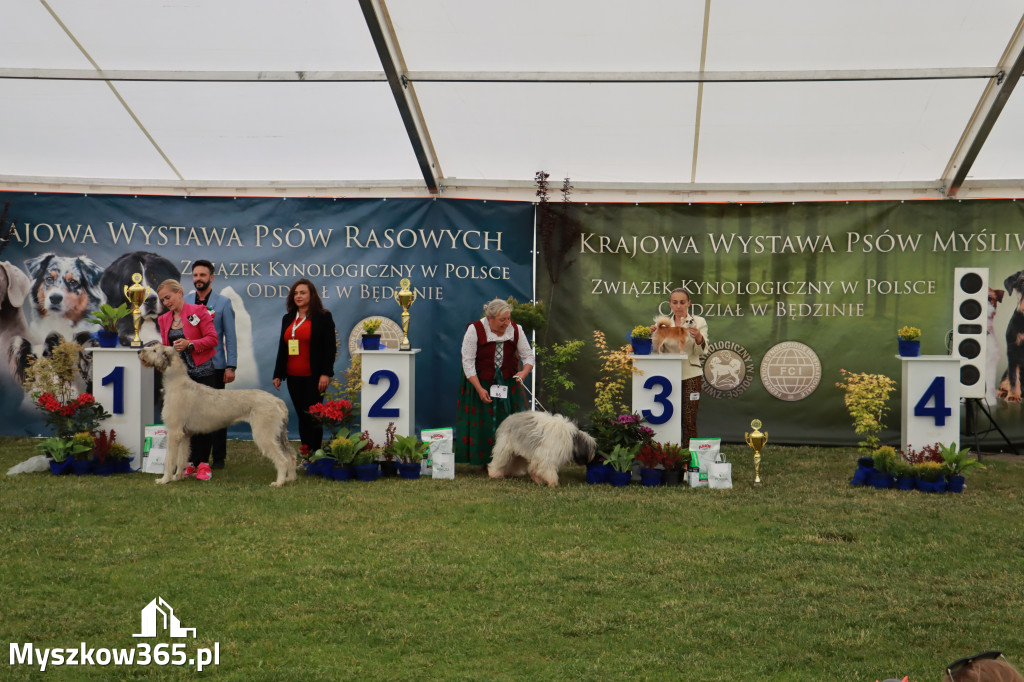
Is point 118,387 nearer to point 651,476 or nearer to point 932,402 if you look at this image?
point 651,476

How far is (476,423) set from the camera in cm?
750

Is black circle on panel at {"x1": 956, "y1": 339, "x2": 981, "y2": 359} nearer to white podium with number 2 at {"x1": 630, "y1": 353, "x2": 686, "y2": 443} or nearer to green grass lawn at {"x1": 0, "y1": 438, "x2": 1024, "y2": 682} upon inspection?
green grass lawn at {"x1": 0, "y1": 438, "x2": 1024, "y2": 682}

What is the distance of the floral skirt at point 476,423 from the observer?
24.5ft

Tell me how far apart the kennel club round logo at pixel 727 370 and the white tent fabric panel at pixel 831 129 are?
1.76 meters

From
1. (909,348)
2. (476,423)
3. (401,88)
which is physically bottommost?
(476,423)

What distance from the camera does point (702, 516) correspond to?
557cm

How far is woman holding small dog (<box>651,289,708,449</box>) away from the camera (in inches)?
291

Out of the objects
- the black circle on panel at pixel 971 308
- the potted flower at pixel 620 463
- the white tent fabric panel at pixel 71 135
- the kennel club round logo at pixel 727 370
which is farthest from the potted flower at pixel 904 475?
the white tent fabric panel at pixel 71 135


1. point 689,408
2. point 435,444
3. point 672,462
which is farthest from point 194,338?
point 689,408

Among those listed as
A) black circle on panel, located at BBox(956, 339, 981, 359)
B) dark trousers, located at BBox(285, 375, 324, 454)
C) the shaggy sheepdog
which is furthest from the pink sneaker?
black circle on panel, located at BBox(956, 339, 981, 359)

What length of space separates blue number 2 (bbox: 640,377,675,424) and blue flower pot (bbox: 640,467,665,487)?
0.45 metres

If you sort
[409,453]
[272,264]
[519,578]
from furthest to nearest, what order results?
[272,264], [409,453], [519,578]

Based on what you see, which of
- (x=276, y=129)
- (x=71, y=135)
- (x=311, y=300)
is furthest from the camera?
(x=71, y=135)

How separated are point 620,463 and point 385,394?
1.99m
